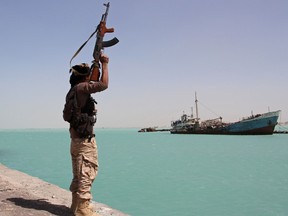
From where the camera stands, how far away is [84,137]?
3.75m

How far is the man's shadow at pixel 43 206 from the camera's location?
4.02 meters

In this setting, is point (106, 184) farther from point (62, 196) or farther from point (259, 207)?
point (62, 196)

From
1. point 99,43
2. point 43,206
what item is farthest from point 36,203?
point 99,43

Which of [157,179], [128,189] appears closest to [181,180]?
[157,179]

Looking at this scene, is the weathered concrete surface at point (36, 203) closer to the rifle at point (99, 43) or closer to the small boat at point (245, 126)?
the rifle at point (99, 43)

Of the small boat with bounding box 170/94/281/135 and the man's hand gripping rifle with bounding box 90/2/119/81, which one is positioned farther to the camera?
the small boat with bounding box 170/94/281/135

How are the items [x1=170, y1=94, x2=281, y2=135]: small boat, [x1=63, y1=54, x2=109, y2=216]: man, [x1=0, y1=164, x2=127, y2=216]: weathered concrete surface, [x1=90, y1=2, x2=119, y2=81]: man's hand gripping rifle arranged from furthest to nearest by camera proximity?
[x1=170, y1=94, x2=281, y2=135]: small boat
[x1=0, y1=164, x2=127, y2=216]: weathered concrete surface
[x1=90, y1=2, x2=119, y2=81]: man's hand gripping rifle
[x1=63, y1=54, x2=109, y2=216]: man

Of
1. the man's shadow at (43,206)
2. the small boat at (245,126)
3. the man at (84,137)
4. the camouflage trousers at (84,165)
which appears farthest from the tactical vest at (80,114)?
the small boat at (245,126)

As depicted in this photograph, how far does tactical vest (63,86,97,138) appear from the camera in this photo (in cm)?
372

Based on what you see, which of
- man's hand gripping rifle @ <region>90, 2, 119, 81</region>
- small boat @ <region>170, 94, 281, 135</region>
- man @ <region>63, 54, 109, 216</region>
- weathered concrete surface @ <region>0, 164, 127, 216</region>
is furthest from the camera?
small boat @ <region>170, 94, 281, 135</region>

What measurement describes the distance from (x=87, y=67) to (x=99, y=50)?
1.02 ft

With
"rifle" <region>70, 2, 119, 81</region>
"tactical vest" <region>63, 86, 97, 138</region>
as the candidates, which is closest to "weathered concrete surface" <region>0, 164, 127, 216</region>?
"tactical vest" <region>63, 86, 97, 138</region>

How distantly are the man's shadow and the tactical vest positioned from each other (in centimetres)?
124

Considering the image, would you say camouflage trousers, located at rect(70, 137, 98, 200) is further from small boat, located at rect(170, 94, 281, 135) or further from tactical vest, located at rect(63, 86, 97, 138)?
small boat, located at rect(170, 94, 281, 135)
